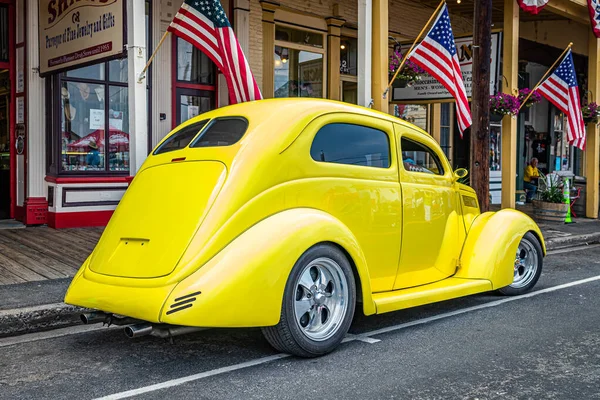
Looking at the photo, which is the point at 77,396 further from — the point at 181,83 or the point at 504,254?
the point at 181,83

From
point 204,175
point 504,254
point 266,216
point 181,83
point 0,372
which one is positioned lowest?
point 0,372

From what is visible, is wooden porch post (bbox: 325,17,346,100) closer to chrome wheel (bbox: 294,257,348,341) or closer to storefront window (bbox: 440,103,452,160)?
storefront window (bbox: 440,103,452,160)

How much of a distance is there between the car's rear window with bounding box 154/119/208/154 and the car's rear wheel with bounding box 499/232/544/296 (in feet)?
12.7

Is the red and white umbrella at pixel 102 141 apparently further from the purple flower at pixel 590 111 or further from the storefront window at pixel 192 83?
the purple flower at pixel 590 111

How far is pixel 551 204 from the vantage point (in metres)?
14.7

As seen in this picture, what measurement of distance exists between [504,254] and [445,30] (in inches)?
193

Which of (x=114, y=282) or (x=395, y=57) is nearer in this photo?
(x=114, y=282)

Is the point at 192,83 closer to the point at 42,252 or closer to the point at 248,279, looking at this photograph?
the point at 42,252

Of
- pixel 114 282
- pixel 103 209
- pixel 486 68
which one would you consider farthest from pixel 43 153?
pixel 486 68

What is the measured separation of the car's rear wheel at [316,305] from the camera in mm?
4383

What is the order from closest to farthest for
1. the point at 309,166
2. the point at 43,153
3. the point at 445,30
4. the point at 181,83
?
1. the point at 309,166
2. the point at 445,30
3. the point at 43,153
4. the point at 181,83

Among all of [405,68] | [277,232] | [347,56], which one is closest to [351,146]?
[277,232]

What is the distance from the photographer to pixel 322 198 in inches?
193

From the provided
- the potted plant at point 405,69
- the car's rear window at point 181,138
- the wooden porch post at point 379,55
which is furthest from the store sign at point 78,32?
the potted plant at point 405,69
